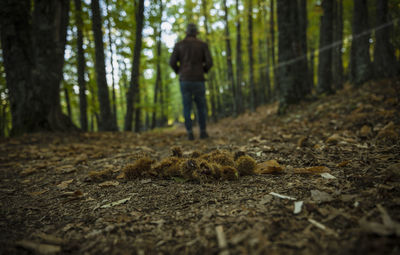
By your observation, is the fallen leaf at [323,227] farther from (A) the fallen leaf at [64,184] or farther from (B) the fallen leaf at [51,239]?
(A) the fallen leaf at [64,184]

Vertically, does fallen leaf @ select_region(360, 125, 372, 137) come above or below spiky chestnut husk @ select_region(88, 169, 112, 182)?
above

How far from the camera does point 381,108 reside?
3346 millimetres

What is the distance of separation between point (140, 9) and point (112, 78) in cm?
693

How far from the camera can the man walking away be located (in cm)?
409

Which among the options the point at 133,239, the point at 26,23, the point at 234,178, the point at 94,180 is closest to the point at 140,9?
the point at 26,23

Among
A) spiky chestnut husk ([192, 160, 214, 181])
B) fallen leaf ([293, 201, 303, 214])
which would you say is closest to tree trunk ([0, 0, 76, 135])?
spiky chestnut husk ([192, 160, 214, 181])

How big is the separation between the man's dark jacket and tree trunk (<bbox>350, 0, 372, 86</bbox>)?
4.59 m

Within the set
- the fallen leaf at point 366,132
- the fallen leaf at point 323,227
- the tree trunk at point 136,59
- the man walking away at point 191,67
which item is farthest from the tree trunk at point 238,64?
the fallen leaf at point 323,227

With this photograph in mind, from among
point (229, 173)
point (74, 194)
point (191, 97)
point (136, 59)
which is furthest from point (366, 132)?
point (136, 59)

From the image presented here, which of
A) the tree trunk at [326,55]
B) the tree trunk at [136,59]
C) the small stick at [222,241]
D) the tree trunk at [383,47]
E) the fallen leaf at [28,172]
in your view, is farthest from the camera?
the tree trunk at [326,55]

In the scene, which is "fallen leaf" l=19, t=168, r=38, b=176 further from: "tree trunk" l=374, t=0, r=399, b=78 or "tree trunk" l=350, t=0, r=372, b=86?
"tree trunk" l=374, t=0, r=399, b=78

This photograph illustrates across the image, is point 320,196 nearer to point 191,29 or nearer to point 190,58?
point 190,58

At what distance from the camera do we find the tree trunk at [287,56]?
6.02m

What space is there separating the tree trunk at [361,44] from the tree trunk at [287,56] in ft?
5.43
